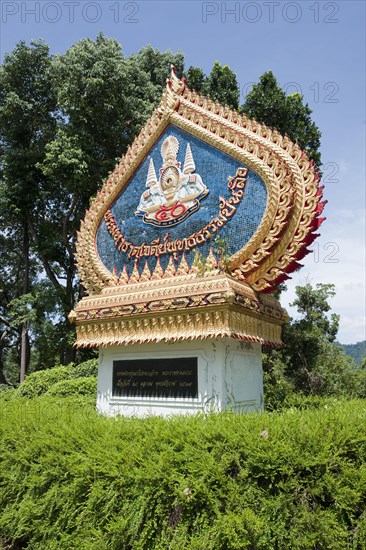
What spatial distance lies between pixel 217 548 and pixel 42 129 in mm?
21748

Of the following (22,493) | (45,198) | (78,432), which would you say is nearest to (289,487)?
(78,432)

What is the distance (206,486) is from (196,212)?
412 centimetres

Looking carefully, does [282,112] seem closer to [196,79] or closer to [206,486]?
[196,79]

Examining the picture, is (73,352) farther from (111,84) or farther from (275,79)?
(275,79)

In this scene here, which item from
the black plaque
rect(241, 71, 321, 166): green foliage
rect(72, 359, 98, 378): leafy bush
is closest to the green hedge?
the black plaque

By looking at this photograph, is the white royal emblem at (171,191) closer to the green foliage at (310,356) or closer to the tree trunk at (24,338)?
the green foliage at (310,356)

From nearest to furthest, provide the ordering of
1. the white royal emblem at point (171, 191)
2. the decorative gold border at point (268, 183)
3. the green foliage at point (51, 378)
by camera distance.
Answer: the decorative gold border at point (268, 183)
the white royal emblem at point (171, 191)
the green foliage at point (51, 378)

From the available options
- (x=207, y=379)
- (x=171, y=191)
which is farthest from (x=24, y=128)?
(x=207, y=379)

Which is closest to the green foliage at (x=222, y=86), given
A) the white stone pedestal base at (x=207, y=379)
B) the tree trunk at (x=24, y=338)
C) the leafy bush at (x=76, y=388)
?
the tree trunk at (x=24, y=338)

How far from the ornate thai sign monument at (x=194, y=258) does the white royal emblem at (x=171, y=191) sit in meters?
0.02

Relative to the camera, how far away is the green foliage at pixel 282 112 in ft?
55.9

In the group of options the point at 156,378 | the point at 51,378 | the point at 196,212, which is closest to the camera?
the point at 156,378

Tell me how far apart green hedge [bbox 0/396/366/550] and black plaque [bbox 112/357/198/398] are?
5.23 ft

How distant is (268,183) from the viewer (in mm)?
5941
